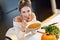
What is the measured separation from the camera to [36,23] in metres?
0.84

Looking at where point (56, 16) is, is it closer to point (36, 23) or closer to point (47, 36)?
point (36, 23)

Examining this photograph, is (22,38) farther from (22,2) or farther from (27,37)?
(22,2)

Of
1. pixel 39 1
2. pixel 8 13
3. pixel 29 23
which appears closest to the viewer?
pixel 29 23

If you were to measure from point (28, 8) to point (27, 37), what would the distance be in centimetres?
20

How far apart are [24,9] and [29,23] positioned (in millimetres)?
86

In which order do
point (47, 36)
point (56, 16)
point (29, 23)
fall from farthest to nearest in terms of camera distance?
point (56, 16) → point (29, 23) → point (47, 36)

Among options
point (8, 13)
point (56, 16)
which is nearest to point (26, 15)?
point (56, 16)

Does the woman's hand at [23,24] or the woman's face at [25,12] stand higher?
the woman's face at [25,12]

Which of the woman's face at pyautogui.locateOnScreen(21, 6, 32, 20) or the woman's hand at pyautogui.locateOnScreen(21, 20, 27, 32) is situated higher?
the woman's face at pyautogui.locateOnScreen(21, 6, 32, 20)

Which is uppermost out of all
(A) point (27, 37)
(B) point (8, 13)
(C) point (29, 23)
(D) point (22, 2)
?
(D) point (22, 2)

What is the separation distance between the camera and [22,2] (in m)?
0.77

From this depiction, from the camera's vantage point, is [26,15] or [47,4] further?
[47,4]

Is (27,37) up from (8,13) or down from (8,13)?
up

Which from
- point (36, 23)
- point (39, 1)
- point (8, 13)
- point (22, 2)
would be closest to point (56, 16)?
point (36, 23)
